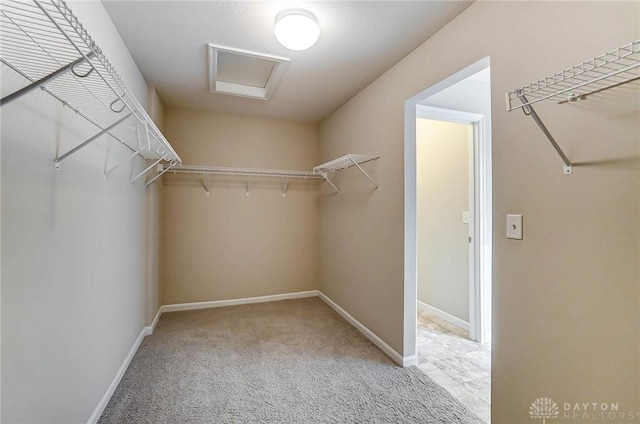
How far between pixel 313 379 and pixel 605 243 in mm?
1877

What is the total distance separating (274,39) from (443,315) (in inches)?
127

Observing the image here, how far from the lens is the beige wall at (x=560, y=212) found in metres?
1.00

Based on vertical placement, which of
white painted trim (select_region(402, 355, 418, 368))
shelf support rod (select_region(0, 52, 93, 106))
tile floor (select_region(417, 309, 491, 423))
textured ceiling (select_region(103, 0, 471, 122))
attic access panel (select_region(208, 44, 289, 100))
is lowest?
tile floor (select_region(417, 309, 491, 423))

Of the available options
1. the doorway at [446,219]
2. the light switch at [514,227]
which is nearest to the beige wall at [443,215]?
the doorway at [446,219]

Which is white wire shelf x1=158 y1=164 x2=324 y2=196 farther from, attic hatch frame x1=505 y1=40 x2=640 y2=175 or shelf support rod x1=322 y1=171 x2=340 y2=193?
attic hatch frame x1=505 y1=40 x2=640 y2=175

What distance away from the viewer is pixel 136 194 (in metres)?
2.36

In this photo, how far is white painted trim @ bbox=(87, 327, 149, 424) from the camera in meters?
1.60

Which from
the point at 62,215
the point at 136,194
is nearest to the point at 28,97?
the point at 62,215

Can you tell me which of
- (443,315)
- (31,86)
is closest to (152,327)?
(31,86)

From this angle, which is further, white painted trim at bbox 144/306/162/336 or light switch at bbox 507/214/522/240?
white painted trim at bbox 144/306/162/336

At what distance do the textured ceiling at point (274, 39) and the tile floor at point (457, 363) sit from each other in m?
2.48

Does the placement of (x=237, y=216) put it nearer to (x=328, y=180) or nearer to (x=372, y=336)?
(x=328, y=180)

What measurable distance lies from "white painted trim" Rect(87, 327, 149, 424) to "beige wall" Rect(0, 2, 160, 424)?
0.15 ft

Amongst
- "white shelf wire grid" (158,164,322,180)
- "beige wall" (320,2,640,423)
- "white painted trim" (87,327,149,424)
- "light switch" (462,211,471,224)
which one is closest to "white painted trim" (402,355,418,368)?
"beige wall" (320,2,640,423)
